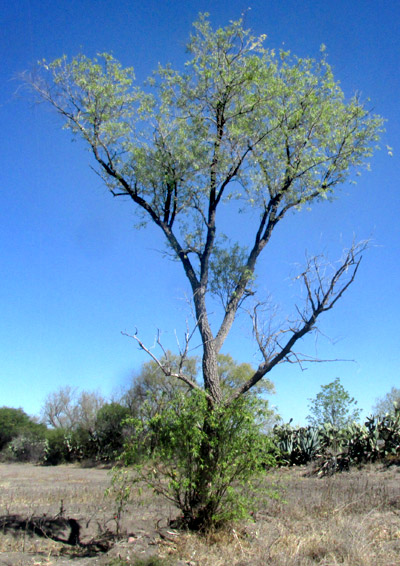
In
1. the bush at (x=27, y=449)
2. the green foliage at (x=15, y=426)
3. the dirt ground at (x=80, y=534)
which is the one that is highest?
the green foliage at (x=15, y=426)

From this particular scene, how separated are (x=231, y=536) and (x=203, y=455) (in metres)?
1.26

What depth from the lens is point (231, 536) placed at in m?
6.50

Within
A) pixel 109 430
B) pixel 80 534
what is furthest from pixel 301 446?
pixel 109 430

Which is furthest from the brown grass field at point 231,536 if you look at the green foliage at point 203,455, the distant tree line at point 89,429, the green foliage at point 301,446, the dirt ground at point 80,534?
the distant tree line at point 89,429

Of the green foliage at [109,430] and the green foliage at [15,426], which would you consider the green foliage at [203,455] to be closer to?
the green foliage at [109,430]

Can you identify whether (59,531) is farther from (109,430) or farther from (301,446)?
(109,430)

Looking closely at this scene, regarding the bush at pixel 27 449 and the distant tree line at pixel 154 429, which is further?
the bush at pixel 27 449

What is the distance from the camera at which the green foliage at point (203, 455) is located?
21.2 feet

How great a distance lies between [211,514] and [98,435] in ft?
82.5

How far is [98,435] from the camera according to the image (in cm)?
2964

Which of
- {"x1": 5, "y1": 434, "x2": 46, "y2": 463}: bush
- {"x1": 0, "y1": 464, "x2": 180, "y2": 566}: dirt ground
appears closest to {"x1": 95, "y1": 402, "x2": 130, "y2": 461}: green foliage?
{"x1": 5, "y1": 434, "x2": 46, "y2": 463}: bush

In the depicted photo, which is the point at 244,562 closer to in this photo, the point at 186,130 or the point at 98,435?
the point at 186,130

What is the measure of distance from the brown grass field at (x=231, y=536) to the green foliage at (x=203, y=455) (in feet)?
1.24

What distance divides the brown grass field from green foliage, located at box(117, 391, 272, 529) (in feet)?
1.24
